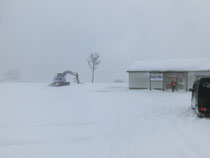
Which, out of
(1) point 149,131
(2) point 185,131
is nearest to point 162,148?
(1) point 149,131

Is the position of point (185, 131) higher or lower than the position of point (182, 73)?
lower

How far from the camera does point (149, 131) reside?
233 inches

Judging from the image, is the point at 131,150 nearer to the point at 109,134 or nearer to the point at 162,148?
the point at 162,148

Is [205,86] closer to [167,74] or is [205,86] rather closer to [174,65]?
[167,74]

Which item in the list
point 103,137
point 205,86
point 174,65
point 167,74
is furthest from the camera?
point 174,65

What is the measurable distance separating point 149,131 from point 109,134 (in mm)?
1411

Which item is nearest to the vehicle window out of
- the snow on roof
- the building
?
the building

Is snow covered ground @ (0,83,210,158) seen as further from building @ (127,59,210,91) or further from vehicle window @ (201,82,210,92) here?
building @ (127,59,210,91)

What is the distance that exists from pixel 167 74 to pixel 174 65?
6.46 ft

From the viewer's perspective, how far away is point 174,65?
85.8 ft

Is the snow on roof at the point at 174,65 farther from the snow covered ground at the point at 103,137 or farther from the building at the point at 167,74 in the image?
the snow covered ground at the point at 103,137

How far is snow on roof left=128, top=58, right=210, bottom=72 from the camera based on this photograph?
24.2 metres

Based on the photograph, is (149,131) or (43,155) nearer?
(43,155)

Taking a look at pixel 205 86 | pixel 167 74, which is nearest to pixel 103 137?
pixel 205 86
